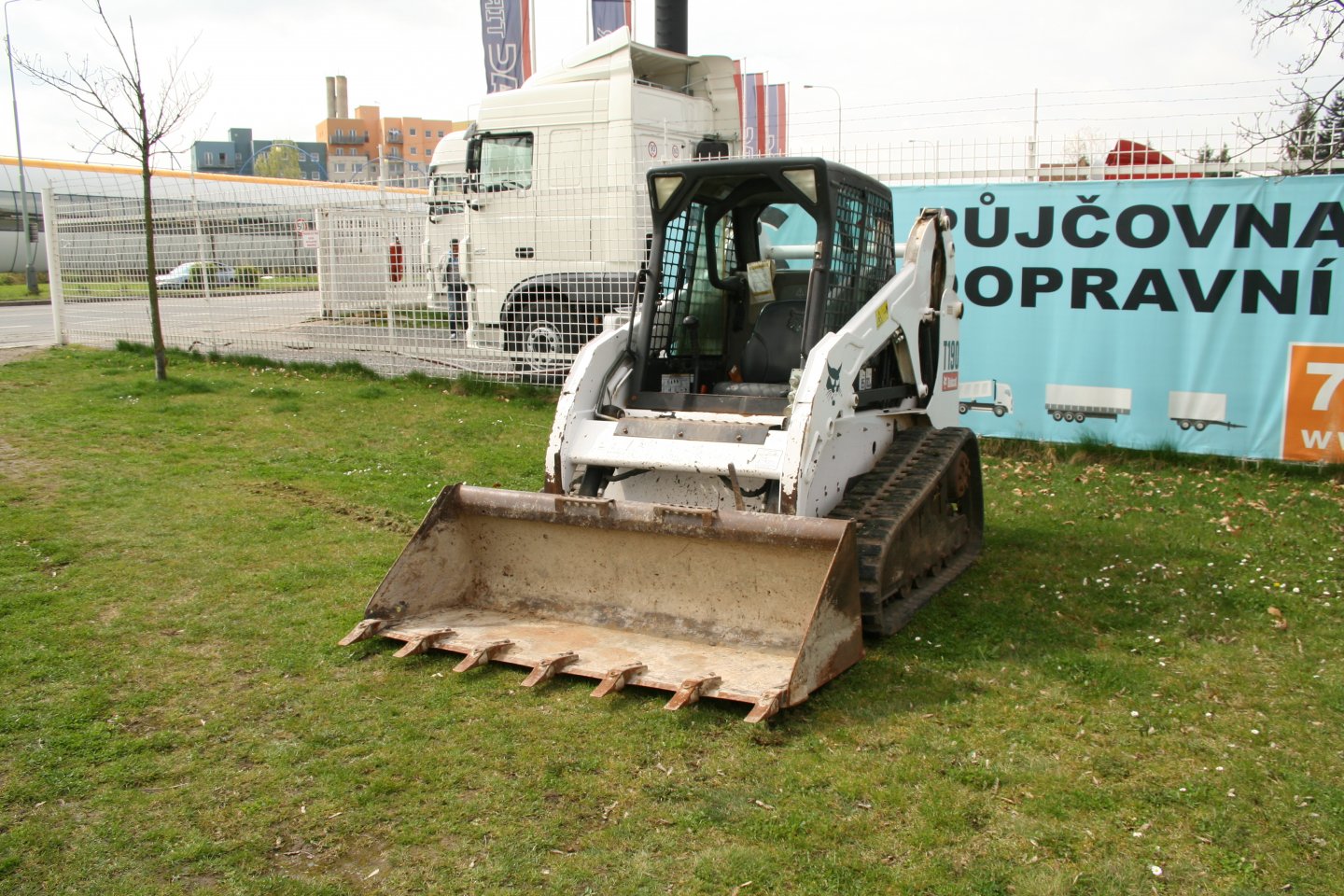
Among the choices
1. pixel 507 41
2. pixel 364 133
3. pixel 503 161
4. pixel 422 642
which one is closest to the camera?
pixel 422 642

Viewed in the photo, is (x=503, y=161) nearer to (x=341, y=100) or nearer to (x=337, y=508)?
(x=337, y=508)

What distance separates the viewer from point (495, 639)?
504 centimetres

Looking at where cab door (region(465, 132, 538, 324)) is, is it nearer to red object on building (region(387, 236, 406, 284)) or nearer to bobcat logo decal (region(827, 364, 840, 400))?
red object on building (region(387, 236, 406, 284))

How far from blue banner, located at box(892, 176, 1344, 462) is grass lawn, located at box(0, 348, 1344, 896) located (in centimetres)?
210

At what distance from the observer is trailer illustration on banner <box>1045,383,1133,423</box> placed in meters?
9.65

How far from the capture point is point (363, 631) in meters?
5.02

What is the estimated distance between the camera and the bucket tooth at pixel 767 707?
410 cm

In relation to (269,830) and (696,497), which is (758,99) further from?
(269,830)

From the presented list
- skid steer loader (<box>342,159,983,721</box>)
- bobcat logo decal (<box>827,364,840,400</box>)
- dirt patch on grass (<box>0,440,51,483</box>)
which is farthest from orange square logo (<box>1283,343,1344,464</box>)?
dirt patch on grass (<box>0,440,51,483</box>)

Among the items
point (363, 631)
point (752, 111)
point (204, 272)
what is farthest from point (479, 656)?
point (204, 272)

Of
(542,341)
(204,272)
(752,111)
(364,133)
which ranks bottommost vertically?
(542,341)

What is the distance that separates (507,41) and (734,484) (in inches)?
687

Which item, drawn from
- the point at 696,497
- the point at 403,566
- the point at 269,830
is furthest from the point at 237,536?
the point at 269,830

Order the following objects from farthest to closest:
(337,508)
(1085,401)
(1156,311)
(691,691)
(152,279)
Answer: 1. (152,279)
2. (1085,401)
3. (1156,311)
4. (337,508)
5. (691,691)
